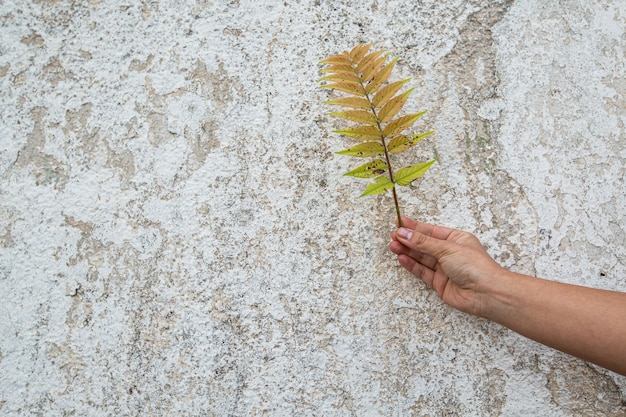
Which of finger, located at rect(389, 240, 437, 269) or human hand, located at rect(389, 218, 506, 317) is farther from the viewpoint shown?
finger, located at rect(389, 240, 437, 269)

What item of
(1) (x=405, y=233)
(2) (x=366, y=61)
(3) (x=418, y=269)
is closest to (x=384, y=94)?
(2) (x=366, y=61)

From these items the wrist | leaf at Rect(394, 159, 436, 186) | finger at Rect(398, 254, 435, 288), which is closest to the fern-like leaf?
leaf at Rect(394, 159, 436, 186)

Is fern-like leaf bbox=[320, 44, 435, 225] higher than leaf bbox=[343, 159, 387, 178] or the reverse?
higher

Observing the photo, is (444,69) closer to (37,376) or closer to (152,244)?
(152,244)

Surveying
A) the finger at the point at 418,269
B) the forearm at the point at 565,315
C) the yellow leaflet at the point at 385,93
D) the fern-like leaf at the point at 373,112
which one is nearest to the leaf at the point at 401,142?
the fern-like leaf at the point at 373,112

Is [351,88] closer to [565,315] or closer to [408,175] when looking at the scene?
[408,175]

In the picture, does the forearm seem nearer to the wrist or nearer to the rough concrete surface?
the wrist

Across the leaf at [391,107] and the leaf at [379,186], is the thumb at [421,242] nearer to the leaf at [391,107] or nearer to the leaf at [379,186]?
the leaf at [379,186]
